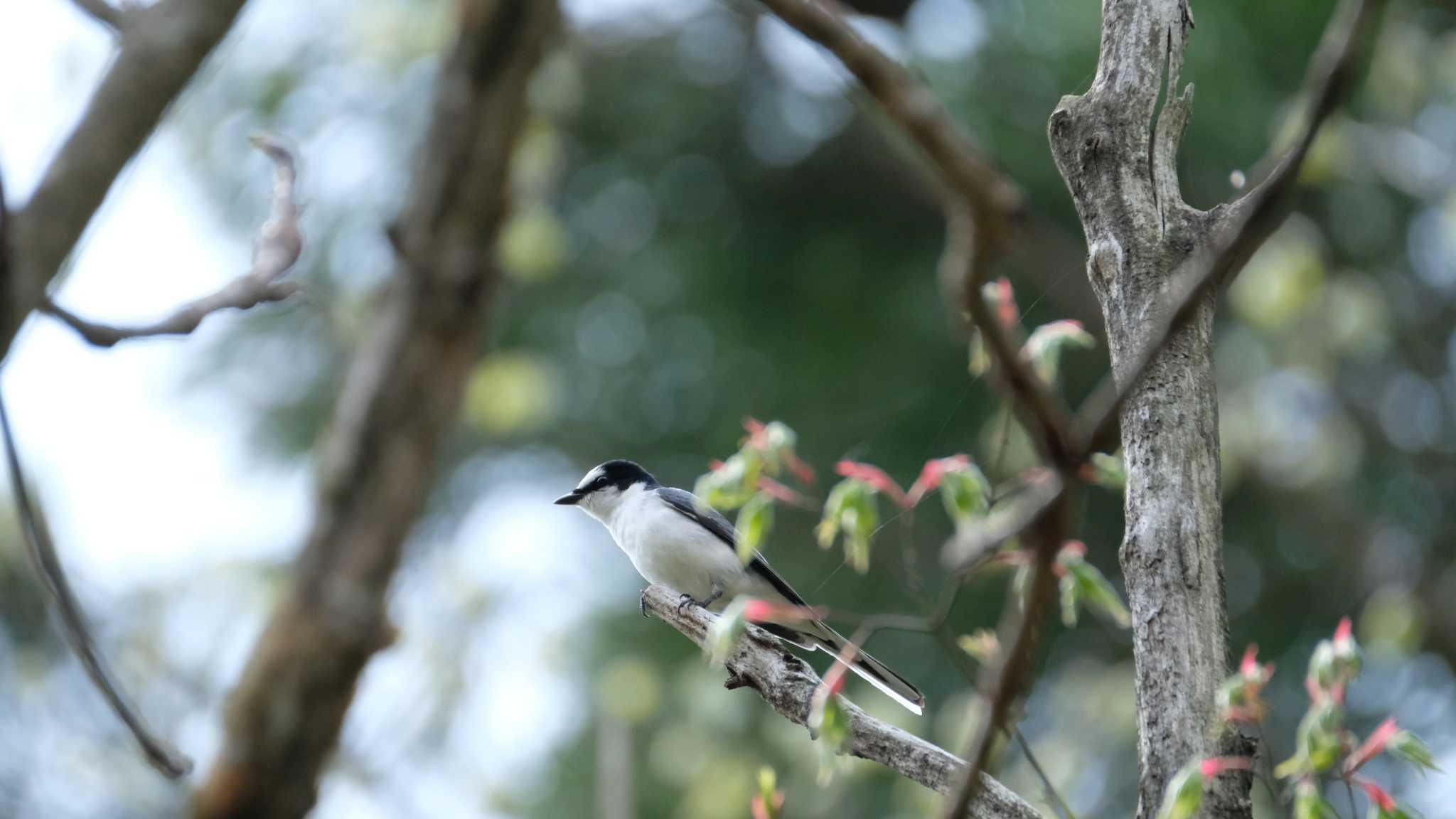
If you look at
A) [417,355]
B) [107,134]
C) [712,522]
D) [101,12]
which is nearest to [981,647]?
[107,134]

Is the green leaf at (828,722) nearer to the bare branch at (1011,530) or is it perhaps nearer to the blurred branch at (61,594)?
the bare branch at (1011,530)

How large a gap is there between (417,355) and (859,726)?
106 inches

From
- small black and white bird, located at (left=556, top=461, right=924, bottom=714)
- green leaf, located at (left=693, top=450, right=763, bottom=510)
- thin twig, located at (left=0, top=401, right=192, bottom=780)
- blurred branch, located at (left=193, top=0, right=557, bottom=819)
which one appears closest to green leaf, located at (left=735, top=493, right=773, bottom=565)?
green leaf, located at (left=693, top=450, right=763, bottom=510)

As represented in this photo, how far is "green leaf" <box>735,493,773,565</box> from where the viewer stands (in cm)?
179

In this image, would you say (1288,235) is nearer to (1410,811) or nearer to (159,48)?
(1410,811)

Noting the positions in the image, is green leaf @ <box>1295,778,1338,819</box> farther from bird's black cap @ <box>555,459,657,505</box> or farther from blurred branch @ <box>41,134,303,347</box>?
bird's black cap @ <box>555,459,657,505</box>

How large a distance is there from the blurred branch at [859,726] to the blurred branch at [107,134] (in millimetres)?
1265

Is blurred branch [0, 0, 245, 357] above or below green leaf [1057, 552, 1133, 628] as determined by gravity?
above

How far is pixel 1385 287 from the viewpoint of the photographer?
7023 millimetres

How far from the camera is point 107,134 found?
1.66m

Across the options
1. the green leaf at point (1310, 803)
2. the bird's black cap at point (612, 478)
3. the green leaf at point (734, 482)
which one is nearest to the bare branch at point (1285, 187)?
the green leaf at point (1310, 803)

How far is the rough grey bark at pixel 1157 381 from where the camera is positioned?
6.06ft

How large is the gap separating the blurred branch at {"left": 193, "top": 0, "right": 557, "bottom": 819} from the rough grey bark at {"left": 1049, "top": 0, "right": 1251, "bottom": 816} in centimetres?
259

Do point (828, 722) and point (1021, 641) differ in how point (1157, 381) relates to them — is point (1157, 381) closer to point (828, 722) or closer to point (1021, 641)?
point (828, 722)
